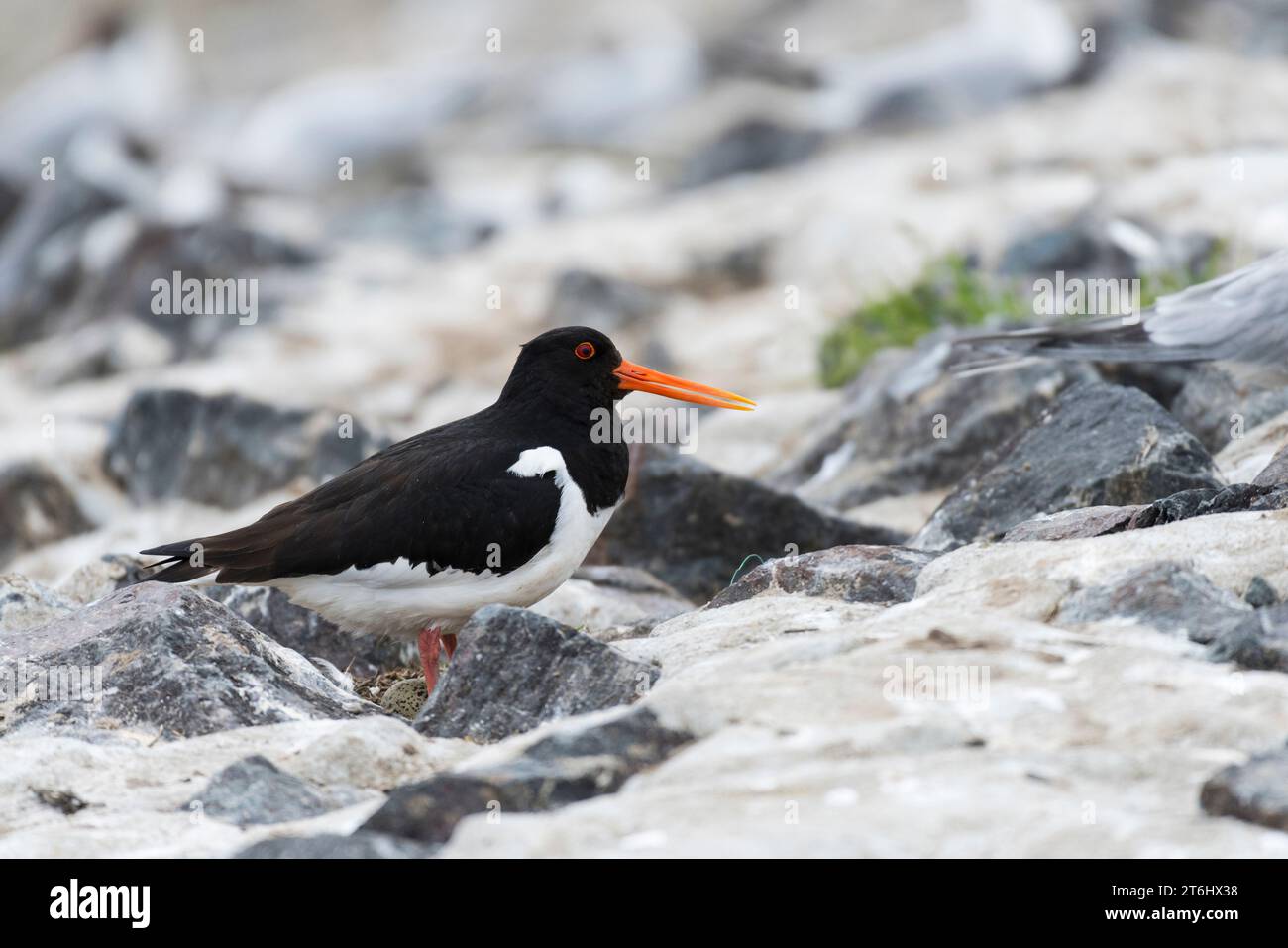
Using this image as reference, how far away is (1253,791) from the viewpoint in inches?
137

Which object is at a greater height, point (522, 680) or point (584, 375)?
point (584, 375)

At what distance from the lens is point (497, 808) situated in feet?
12.6

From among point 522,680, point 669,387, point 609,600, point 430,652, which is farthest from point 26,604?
point 669,387

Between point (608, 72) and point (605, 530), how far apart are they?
1613 centimetres

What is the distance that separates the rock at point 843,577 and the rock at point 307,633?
1873mm

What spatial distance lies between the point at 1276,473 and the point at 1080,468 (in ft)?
3.42

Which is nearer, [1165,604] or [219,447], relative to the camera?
[1165,604]

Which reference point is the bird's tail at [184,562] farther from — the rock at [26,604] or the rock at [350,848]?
the rock at [350,848]

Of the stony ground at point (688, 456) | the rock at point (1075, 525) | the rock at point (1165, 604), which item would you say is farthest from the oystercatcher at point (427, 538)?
the rock at point (1165, 604)

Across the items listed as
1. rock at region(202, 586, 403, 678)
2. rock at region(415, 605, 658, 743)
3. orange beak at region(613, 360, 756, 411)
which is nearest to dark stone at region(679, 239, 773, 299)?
orange beak at region(613, 360, 756, 411)

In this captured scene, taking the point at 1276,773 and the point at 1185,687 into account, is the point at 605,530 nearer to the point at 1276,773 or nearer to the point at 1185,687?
the point at 1185,687

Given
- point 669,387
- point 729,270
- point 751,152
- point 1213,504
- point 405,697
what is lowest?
point 405,697

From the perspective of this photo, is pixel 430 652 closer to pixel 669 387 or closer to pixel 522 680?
pixel 522 680

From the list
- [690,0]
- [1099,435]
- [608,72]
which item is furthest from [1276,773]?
[690,0]
